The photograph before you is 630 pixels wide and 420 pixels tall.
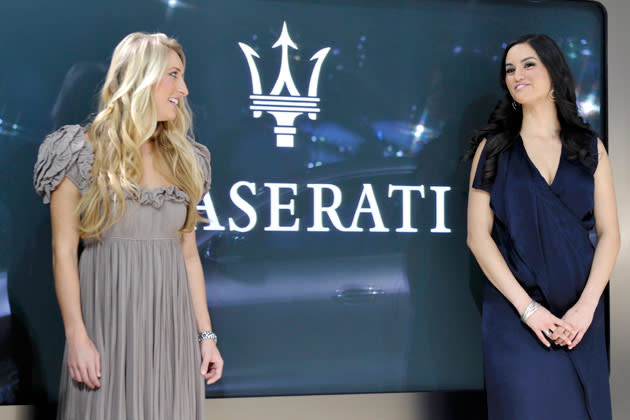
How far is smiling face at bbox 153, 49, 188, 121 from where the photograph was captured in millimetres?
2309

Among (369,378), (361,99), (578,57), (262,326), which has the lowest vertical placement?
(369,378)

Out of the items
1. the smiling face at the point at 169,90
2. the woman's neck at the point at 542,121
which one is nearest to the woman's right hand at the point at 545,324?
the woman's neck at the point at 542,121

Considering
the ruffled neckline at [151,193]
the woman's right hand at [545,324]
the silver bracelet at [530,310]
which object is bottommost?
the woman's right hand at [545,324]

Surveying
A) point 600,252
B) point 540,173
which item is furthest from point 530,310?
point 540,173

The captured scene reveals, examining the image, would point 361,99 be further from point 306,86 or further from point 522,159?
point 522,159

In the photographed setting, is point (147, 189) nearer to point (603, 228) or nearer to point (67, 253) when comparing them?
point (67, 253)

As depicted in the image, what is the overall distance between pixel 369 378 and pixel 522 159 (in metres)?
1.12

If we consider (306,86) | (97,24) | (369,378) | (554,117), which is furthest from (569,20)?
(97,24)

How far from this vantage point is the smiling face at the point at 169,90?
7.57 ft

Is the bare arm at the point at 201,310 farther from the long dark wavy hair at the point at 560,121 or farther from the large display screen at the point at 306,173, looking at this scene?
the long dark wavy hair at the point at 560,121

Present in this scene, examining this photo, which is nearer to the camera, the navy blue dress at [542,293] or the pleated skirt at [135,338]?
the pleated skirt at [135,338]

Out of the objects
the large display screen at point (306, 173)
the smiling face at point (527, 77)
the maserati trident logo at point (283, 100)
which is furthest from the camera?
the maserati trident logo at point (283, 100)

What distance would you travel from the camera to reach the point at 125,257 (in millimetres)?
2193

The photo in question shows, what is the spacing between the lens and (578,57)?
3.32 metres
